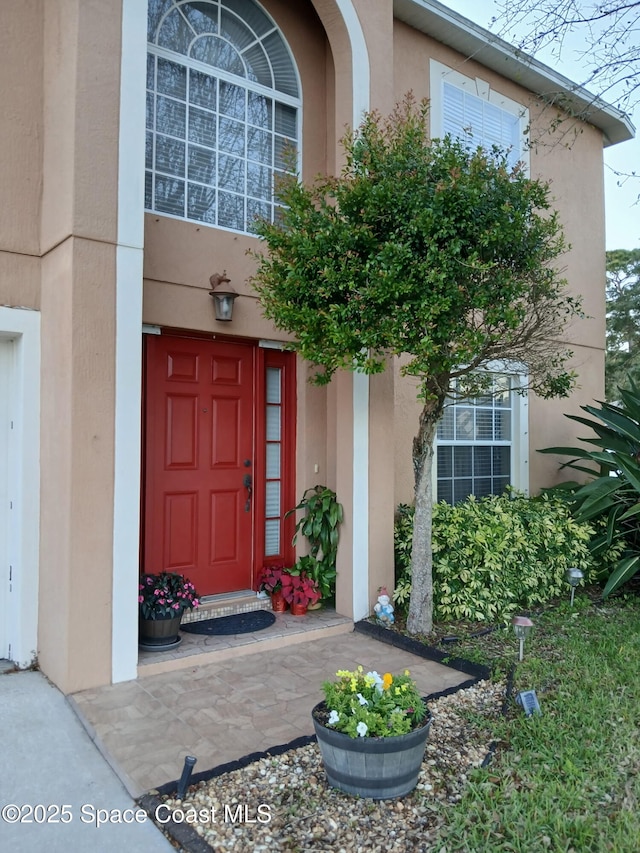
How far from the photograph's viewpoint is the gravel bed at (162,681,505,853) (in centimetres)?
243

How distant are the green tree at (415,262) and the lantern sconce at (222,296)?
1.69 feet

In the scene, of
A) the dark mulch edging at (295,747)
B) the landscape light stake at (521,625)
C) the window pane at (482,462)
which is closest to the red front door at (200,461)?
the dark mulch edging at (295,747)

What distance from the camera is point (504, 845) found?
2.38 meters

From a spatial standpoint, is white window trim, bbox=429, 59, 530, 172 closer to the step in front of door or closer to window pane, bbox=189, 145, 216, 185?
window pane, bbox=189, 145, 216, 185

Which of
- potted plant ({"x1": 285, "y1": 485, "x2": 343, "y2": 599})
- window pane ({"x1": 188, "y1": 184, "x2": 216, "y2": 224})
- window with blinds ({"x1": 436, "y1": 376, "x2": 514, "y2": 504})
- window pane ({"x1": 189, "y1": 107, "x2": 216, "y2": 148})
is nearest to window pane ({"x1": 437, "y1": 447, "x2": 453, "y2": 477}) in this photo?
window with blinds ({"x1": 436, "y1": 376, "x2": 514, "y2": 504})

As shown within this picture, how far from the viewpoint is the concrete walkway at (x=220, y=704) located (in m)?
3.06

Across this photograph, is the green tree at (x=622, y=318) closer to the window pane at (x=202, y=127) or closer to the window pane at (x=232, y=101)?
the window pane at (x=232, y=101)

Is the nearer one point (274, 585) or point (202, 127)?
point (202, 127)

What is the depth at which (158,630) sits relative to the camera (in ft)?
13.9

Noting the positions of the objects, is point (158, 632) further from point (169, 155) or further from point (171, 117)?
point (171, 117)

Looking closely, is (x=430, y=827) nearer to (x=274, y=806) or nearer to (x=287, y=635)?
(x=274, y=806)

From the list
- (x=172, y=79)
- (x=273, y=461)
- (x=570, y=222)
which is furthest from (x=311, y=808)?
(x=570, y=222)

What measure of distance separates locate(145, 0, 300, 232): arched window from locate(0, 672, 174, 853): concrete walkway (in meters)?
3.68

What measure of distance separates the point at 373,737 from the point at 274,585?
8.97ft
